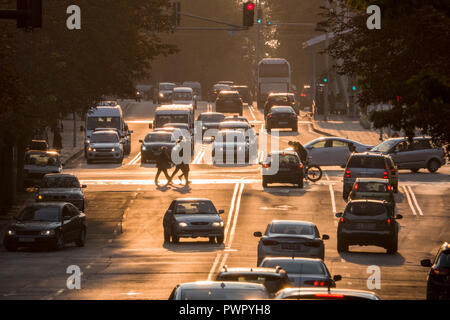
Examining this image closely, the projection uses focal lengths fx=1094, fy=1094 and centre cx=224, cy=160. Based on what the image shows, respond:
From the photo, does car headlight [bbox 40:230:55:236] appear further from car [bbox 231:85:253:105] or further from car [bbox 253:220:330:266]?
car [bbox 231:85:253:105]

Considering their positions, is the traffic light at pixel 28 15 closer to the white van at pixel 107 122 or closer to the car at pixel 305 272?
the car at pixel 305 272

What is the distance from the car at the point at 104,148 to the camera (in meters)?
55.8

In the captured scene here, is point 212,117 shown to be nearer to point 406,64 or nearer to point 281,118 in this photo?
point 281,118

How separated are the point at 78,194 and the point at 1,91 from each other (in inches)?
519

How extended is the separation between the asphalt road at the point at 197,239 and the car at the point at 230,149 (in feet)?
3.03

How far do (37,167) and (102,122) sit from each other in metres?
12.8

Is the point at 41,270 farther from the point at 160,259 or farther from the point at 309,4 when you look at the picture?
the point at 309,4

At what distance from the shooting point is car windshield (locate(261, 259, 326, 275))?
767 inches

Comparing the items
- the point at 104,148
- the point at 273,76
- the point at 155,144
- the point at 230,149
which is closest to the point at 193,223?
the point at 230,149

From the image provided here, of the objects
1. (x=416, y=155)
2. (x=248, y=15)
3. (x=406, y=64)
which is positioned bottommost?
A: (x=416, y=155)

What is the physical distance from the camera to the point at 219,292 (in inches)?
488

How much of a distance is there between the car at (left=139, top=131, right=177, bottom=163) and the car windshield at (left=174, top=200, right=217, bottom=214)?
21.6 m

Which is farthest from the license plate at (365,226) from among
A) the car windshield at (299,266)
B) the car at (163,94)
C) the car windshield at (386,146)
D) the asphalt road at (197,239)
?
the car at (163,94)

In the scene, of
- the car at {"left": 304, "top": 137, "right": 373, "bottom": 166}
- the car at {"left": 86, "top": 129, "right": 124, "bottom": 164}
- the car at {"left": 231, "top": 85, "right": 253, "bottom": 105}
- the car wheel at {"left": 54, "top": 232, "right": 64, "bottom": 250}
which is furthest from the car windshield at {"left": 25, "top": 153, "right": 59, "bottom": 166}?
the car at {"left": 231, "top": 85, "right": 253, "bottom": 105}
